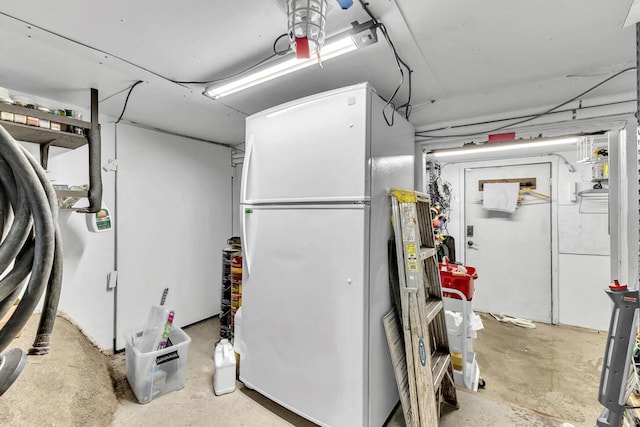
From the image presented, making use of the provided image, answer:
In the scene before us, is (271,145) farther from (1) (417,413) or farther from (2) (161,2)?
(1) (417,413)

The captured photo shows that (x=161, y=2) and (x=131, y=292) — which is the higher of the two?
(x=161, y=2)

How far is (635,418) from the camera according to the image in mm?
1068

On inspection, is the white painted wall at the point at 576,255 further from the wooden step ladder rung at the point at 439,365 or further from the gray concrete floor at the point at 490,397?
the wooden step ladder rung at the point at 439,365

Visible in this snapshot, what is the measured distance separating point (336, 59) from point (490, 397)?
2571 mm

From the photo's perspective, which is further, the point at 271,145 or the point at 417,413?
the point at 271,145

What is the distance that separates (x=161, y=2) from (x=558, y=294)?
4.69m

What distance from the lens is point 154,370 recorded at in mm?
1919

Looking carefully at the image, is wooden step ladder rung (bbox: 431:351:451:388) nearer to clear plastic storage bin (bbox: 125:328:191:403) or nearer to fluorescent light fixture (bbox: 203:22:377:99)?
clear plastic storage bin (bbox: 125:328:191:403)

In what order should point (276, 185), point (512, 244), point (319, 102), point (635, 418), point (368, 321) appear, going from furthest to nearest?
point (512, 244), point (276, 185), point (319, 102), point (368, 321), point (635, 418)

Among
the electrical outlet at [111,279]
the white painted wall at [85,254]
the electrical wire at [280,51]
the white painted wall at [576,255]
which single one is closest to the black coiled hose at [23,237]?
the electrical wire at [280,51]

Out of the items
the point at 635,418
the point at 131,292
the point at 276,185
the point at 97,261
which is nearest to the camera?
the point at 635,418

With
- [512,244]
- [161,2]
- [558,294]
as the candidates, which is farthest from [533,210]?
[161,2]

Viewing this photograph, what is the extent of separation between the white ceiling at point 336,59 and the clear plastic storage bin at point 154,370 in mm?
1860

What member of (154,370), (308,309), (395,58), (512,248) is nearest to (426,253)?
(308,309)
